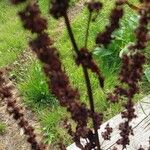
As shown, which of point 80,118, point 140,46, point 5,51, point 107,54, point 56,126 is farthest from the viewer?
point 5,51

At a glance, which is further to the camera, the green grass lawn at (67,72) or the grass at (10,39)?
the grass at (10,39)

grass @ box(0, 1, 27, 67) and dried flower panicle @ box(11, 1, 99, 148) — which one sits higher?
dried flower panicle @ box(11, 1, 99, 148)

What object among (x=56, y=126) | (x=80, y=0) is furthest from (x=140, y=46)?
(x=80, y=0)

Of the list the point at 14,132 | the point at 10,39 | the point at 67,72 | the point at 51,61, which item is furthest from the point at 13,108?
the point at 10,39

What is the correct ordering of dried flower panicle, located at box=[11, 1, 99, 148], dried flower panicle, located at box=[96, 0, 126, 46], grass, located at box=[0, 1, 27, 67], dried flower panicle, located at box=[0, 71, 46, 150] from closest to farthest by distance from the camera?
dried flower panicle, located at box=[11, 1, 99, 148] < dried flower panicle, located at box=[96, 0, 126, 46] < dried flower panicle, located at box=[0, 71, 46, 150] < grass, located at box=[0, 1, 27, 67]

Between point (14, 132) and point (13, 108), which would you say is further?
point (14, 132)

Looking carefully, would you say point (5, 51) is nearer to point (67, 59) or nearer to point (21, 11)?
point (67, 59)

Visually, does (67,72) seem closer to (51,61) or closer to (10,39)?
(10,39)

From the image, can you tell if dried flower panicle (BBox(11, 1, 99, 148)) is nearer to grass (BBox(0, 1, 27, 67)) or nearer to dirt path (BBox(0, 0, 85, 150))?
dirt path (BBox(0, 0, 85, 150))

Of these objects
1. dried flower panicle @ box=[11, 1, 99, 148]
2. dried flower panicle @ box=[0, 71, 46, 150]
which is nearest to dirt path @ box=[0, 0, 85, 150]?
dried flower panicle @ box=[0, 71, 46, 150]

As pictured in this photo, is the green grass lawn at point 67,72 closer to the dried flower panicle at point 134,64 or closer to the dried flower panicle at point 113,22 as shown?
the dried flower panicle at point 134,64

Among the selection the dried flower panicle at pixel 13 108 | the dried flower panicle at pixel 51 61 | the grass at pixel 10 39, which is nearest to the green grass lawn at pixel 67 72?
the grass at pixel 10 39
